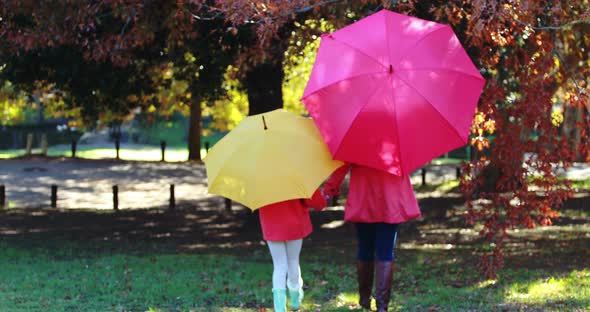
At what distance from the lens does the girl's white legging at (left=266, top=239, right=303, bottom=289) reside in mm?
6867

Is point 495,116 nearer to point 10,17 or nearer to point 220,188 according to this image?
point 220,188

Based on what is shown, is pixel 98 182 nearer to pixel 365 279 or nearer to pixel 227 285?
pixel 227 285

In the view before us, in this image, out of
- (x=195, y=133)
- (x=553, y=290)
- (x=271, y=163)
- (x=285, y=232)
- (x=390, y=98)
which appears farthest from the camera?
(x=195, y=133)

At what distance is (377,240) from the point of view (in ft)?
22.9

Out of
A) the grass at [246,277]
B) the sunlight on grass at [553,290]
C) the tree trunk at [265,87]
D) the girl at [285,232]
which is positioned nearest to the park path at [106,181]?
the tree trunk at [265,87]

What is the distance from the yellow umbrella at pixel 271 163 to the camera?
6473 mm

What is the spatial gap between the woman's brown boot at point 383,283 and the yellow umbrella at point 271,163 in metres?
0.97

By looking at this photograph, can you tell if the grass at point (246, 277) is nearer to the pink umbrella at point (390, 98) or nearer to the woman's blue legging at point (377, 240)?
the woman's blue legging at point (377, 240)

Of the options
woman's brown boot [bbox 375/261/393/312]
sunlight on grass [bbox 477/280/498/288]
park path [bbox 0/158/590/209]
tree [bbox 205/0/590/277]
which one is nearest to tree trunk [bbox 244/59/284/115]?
tree [bbox 205/0/590/277]

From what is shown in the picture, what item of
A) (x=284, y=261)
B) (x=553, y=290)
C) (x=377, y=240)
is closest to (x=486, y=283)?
(x=553, y=290)

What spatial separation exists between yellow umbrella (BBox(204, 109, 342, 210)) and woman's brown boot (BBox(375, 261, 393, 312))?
38.0 inches

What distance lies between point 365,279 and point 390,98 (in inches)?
70.8

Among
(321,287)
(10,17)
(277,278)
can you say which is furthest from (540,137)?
(10,17)

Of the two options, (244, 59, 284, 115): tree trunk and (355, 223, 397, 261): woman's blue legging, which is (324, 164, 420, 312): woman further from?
(244, 59, 284, 115): tree trunk
